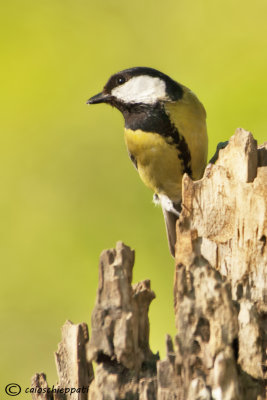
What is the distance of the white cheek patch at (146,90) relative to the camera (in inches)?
113

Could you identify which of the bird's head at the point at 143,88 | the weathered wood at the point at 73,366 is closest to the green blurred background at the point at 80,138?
the bird's head at the point at 143,88

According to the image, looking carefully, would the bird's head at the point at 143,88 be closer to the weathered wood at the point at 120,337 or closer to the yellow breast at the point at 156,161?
the yellow breast at the point at 156,161

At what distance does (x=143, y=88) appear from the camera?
2891 millimetres

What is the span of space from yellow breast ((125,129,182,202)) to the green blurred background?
217 millimetres

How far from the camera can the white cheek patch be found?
2871mm

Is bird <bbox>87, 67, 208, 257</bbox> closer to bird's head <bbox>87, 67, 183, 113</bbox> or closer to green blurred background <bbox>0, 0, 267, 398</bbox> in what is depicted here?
bird's head <bbox>87, 67, 183, 113</bbox>

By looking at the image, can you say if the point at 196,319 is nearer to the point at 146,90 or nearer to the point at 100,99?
the point at 146,90

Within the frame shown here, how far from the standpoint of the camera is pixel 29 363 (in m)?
3.07

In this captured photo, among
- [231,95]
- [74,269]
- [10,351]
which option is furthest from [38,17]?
[10,351]

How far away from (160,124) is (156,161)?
0.15m

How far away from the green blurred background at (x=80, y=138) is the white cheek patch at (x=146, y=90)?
0.43 m

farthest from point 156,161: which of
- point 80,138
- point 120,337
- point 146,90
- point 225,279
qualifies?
point 120,337

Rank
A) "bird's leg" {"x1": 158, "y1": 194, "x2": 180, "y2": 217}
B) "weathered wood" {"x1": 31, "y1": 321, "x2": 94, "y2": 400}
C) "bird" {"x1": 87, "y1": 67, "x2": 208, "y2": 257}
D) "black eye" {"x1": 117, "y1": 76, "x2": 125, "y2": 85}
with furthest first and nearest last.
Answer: "bird's leg" {"x1": 158, "y1": 194, "x2": 180, "y2": 217}, "black eye" {"x1": 117, "y1": 76, "x2": 125, "y2": 85}, "bird" {"x1": 87, "y1": 67, "x2": 208, "y2": 257}, "weathered wood" {"x1": 31, "y1": 321, "x2": 94, "y2": 400}

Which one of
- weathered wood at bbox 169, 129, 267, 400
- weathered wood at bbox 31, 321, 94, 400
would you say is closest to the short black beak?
weathered wood at bbox 169, 129, 267, 400
